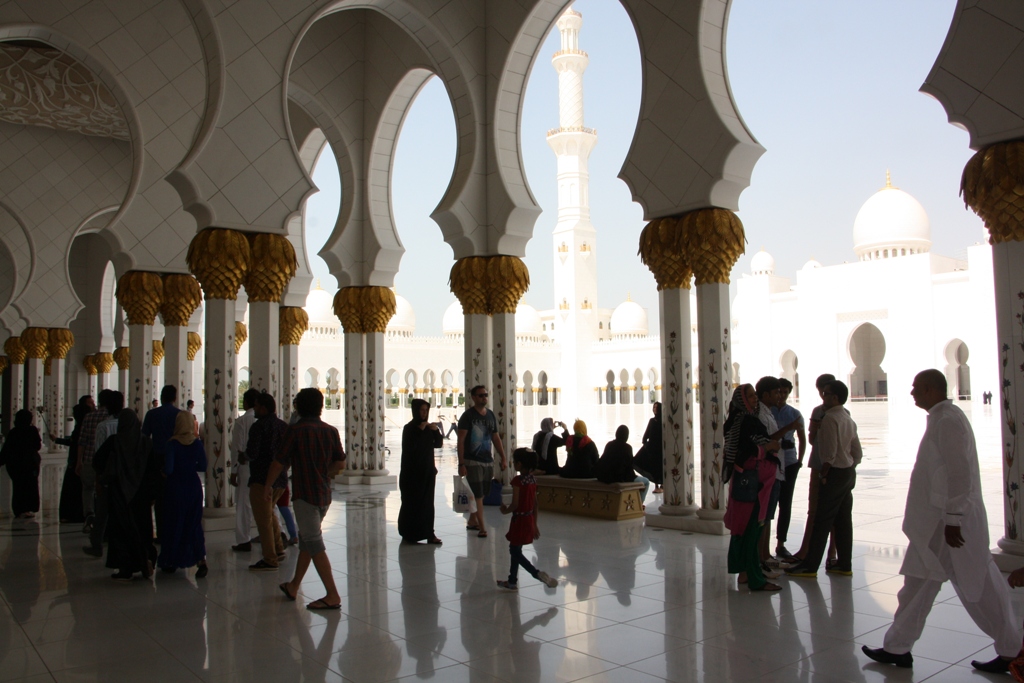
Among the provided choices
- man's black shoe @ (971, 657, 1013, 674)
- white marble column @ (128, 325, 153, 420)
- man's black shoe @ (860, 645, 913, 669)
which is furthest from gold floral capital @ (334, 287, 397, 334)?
man's black shoe @ (971, 657, 1013, 674)

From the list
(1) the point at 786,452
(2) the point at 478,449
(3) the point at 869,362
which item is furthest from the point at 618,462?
(3) the point at 869,362

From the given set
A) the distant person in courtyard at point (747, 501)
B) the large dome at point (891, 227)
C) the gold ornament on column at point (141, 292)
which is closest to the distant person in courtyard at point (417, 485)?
the distant person in courtyard at point (747, 501)

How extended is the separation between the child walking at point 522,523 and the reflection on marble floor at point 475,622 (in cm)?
9

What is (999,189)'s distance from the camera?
417cm

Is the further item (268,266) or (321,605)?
(268,266)

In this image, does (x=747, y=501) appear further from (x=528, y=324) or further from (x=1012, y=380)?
(x=528, y=324)

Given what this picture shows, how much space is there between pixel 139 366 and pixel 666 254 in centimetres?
628

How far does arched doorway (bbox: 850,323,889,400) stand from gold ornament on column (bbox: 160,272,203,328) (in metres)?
33.4

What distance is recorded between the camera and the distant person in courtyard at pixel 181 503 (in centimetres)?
438

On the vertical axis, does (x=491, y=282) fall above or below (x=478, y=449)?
above

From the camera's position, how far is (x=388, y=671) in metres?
2.85

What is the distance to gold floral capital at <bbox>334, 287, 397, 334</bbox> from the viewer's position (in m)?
9.12

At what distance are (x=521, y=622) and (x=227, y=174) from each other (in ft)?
13.9

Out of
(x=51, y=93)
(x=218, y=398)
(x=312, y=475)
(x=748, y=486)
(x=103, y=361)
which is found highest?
(x=51, y=93)
